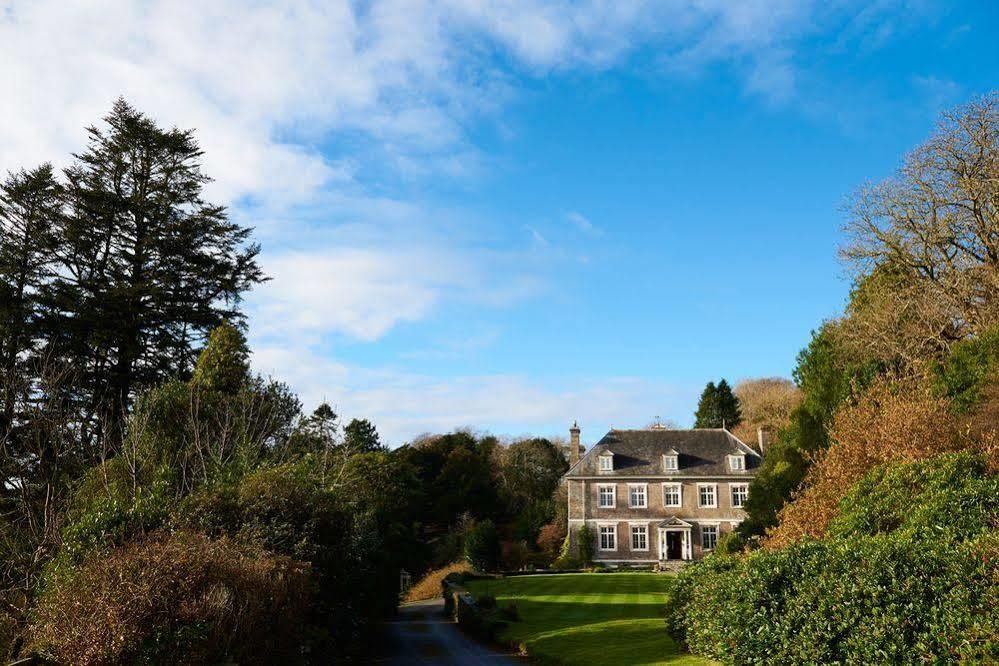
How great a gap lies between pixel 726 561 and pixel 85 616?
33.7ft

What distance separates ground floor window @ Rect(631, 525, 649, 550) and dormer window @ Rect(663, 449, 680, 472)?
409cm

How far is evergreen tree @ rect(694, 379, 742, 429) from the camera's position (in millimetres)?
58594

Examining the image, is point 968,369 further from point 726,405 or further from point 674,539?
point 726,405

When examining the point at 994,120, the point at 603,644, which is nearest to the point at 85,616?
the point at 603,644

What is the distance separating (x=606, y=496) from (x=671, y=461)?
4.81 m

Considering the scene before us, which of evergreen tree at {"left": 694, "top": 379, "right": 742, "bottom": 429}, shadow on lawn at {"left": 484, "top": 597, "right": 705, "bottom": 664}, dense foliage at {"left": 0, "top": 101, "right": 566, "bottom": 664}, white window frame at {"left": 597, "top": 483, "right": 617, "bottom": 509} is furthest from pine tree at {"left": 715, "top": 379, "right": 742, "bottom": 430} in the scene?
shadow on lawn at {"left": 484, "top": 597, "right": 705, "bottom": 664}

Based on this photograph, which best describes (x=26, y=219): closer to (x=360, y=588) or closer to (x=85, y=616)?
(x=360, y=588)

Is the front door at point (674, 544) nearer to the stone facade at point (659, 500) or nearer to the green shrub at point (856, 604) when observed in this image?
the stone facade at point (659, 500)

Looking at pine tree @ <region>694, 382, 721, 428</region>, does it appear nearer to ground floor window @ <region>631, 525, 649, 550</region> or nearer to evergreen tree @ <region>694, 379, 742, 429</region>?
evergreen tree @ <region>694, 379, 742, 429</region>

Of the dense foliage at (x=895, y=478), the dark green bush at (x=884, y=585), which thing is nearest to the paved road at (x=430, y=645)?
the dense foliage at (x=895, y=478)

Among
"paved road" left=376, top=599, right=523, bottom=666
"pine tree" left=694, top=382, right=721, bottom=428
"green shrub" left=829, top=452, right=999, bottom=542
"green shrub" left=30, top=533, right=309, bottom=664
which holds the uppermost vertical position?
"pine tree" left=694, top=382, right=721, bottom=428

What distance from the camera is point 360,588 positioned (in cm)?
1744

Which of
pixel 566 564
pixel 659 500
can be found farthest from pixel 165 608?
pixel 659 500

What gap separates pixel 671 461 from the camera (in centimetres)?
4794
